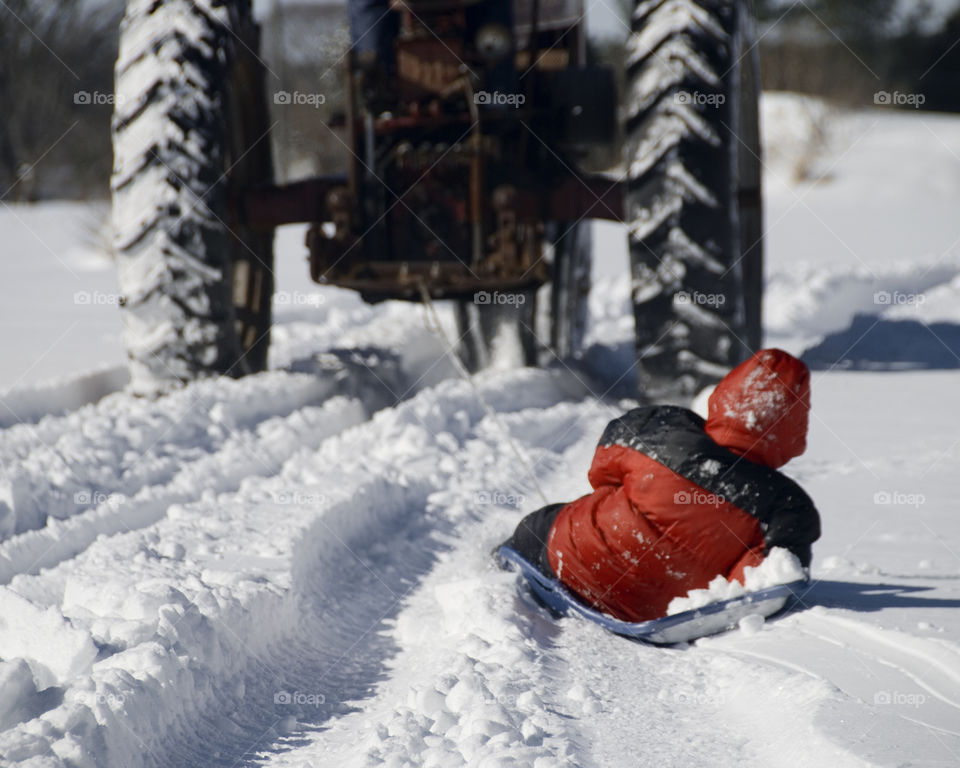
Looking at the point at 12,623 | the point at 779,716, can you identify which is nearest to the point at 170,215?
the point at 12,623

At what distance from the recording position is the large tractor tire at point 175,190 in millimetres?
4723

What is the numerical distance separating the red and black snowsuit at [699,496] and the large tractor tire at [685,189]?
1.89 meters

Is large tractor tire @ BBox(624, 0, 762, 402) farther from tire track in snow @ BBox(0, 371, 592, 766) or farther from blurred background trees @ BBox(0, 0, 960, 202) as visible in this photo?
blurred background trees @ BBox(0, 0, 960, 202)

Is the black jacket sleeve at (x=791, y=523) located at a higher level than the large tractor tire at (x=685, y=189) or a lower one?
lower

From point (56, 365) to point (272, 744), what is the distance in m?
4.21

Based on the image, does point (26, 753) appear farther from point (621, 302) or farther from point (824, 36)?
point (824, 36)

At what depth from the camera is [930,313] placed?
792cm

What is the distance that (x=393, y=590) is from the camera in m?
3.22

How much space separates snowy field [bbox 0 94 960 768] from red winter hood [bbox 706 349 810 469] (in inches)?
16.1

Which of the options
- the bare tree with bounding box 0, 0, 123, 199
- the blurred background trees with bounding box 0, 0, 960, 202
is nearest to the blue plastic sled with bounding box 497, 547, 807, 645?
the blurred background trees with bounding box 0, 0, 960, 202

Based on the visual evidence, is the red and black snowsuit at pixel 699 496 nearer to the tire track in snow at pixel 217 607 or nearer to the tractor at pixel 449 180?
the tire track in snow at pixel 217 607

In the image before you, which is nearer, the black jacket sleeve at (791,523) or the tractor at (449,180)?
the black jacket sleeve at (791,523)

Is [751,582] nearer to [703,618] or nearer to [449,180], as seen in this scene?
[703,618]

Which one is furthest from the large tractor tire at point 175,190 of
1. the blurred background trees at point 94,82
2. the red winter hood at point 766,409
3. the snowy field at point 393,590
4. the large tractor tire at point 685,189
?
the blurred background trees at point 94,82
